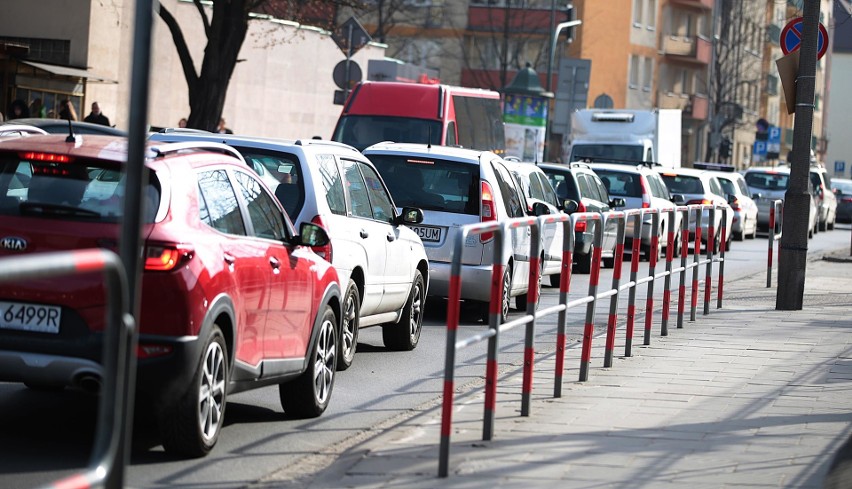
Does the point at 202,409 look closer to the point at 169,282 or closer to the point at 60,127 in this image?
the point at 169,282

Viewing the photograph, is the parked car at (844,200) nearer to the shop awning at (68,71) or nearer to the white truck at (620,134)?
the white truck at (620,134)

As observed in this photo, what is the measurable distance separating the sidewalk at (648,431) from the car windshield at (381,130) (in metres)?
13.6

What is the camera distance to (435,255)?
15.2 metres

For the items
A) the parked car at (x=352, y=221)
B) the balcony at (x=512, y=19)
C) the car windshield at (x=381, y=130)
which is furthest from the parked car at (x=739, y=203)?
the balcony at (x=512, y=19)

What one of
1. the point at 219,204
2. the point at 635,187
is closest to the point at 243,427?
the point at 219,204

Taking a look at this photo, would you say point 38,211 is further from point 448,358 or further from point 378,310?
point 378,310

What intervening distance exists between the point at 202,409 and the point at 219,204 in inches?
46.8

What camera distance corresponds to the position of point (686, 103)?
8475 cm

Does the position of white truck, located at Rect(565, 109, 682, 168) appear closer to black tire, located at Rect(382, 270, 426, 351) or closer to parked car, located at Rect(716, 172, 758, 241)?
parked car, located at Rect(716, 172, 758, 241)

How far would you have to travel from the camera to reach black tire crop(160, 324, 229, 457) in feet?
24.6

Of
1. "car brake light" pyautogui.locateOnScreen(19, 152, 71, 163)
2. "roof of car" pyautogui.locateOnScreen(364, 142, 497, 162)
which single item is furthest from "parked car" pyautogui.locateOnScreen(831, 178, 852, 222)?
"car brake light" pyautogui.locateOnScreen(19, 152, 71, 163)

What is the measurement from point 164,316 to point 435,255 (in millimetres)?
7874

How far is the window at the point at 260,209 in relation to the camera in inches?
342

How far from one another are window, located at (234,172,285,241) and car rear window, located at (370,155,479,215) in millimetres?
6352
